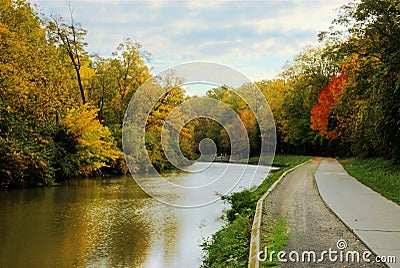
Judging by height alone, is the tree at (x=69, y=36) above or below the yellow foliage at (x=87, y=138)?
above

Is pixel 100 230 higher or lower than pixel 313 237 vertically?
lower

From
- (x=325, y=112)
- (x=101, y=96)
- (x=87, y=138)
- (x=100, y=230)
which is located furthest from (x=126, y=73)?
(x=100, y=230)

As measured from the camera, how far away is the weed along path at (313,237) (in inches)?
242

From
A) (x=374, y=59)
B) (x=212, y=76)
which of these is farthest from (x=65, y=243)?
(x=374, y=59)

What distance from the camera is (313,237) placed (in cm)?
757

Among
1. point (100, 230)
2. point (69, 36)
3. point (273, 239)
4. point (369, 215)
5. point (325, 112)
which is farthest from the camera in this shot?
point (325, 112)

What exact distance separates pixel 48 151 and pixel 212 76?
11.8 metres

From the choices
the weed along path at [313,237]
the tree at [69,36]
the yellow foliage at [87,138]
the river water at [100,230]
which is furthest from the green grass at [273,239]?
the tree at [69,36]

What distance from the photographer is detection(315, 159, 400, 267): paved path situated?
695 cm

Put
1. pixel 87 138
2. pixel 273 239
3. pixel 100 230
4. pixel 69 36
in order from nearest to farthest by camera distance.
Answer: pixel 273 239 → pixel 100 230 → pixel 87 138 → pixel 69 36

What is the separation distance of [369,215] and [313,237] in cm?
277

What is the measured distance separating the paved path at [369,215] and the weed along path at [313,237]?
8.0 inches

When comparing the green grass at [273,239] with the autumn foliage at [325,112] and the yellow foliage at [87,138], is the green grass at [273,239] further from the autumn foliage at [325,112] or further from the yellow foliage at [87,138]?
the autumn foliage at [325,112]

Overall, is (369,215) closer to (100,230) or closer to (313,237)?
(313,237)
